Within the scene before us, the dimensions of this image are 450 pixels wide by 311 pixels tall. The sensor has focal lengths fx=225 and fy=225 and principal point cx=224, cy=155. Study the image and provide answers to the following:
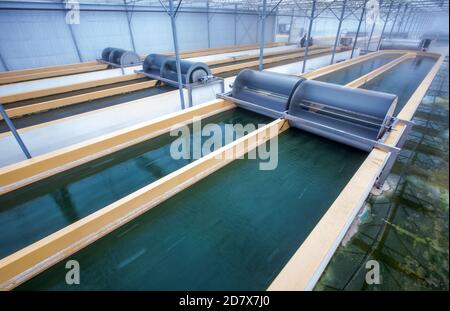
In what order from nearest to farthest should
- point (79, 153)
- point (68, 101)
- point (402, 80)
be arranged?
point (79, 153) < point (68, 101) < point (402, 80)

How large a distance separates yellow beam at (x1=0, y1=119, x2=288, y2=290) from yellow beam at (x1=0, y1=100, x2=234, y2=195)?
1194 mm

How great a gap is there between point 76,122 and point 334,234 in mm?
4646

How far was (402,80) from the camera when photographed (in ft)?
23.3

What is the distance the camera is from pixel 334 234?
66.4 inches

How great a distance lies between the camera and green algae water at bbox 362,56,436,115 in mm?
5945

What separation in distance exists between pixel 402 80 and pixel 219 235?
27.0ft

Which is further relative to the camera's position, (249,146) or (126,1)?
(126,1)

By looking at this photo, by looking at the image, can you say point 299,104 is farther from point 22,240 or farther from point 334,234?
point 22,240

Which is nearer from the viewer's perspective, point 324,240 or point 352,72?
point 324,240

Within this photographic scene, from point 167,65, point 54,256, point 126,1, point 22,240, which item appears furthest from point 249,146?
point 126,1
